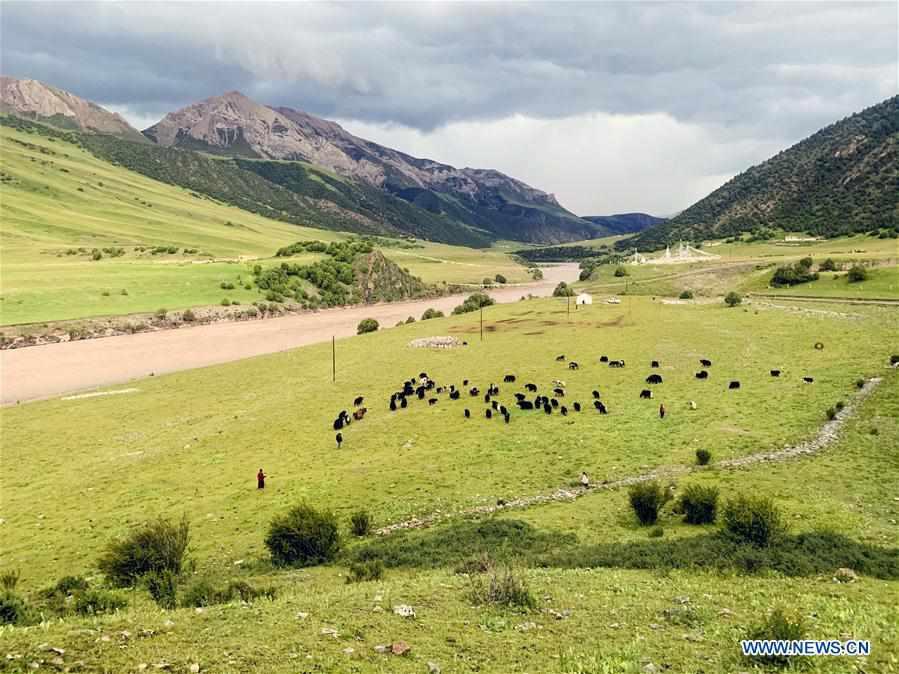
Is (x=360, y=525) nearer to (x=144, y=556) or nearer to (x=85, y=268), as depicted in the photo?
(x=144, y=556)

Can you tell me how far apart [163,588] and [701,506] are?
19556mm

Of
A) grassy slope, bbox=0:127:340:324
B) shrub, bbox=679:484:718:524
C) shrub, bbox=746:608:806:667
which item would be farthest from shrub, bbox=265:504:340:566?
grassy slope, bbox=0:127:340:324

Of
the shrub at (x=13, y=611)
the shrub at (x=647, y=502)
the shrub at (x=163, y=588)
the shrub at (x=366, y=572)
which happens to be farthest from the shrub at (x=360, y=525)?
the shrub at (x=13, y=611)

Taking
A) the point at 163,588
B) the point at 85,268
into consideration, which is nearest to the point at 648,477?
the point at 163,588

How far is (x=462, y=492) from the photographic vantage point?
2745cm

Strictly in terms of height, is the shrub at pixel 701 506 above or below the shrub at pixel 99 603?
below

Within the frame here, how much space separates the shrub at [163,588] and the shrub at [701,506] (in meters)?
18.6

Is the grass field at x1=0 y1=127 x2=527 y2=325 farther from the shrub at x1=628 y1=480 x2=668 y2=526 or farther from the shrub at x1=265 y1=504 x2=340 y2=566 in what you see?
the shrub at x1=628 y1=480 x2=668 y2=526

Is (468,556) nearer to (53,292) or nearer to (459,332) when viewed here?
(459,332)

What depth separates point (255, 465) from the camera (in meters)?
33.5

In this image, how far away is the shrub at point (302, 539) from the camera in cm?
2073

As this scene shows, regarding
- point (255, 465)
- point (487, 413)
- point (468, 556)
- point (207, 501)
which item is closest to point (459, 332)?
point (487, 413)

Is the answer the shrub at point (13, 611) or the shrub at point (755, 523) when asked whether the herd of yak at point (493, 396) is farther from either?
the shrub at point (13, 611)

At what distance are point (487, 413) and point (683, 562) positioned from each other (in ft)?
75.7
